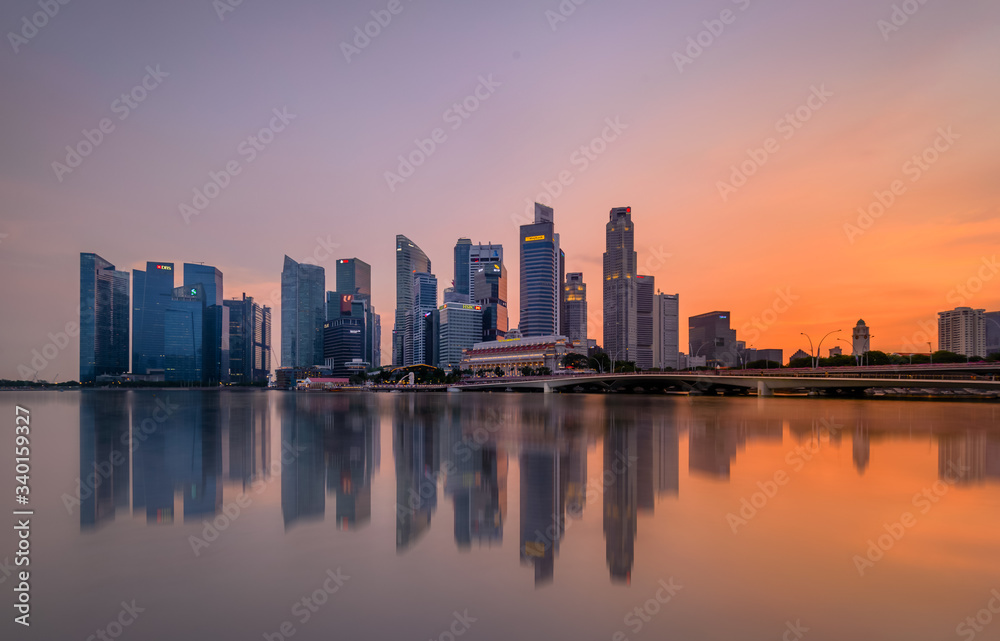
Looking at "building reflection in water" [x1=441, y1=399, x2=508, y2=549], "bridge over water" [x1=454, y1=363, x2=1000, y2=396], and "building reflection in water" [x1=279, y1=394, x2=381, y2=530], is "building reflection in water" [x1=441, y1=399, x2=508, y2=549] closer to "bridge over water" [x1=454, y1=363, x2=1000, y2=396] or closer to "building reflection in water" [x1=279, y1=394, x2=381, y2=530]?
"building reflection in water" [x1=279, y1=394, x2=381, y2=530]

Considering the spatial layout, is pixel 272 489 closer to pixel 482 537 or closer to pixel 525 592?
pixel 482 537

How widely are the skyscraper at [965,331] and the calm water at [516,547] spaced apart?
191522 mm

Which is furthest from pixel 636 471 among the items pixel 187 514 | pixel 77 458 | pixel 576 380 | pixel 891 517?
pixel 576 380

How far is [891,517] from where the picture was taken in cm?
1191

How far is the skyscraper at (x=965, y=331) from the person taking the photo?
524ft

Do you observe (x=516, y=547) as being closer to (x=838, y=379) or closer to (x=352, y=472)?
(x=352, y=472)

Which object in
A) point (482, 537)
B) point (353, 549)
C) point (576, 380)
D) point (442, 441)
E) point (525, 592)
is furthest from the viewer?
point (576, 380)

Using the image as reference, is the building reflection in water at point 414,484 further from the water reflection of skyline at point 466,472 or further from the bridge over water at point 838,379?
the bridge over water at point 838,379

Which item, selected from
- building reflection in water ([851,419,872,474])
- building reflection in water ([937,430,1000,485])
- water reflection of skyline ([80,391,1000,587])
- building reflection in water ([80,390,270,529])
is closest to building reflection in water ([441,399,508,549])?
water reflection of skyline ([80,391,1000,587])

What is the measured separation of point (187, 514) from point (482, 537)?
745cm

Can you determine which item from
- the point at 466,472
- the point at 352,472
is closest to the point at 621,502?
the point at 466,472

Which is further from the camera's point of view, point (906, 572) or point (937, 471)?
point (937, 471)

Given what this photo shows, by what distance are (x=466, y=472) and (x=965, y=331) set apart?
21241 centimetres

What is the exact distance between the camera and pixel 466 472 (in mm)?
17062
